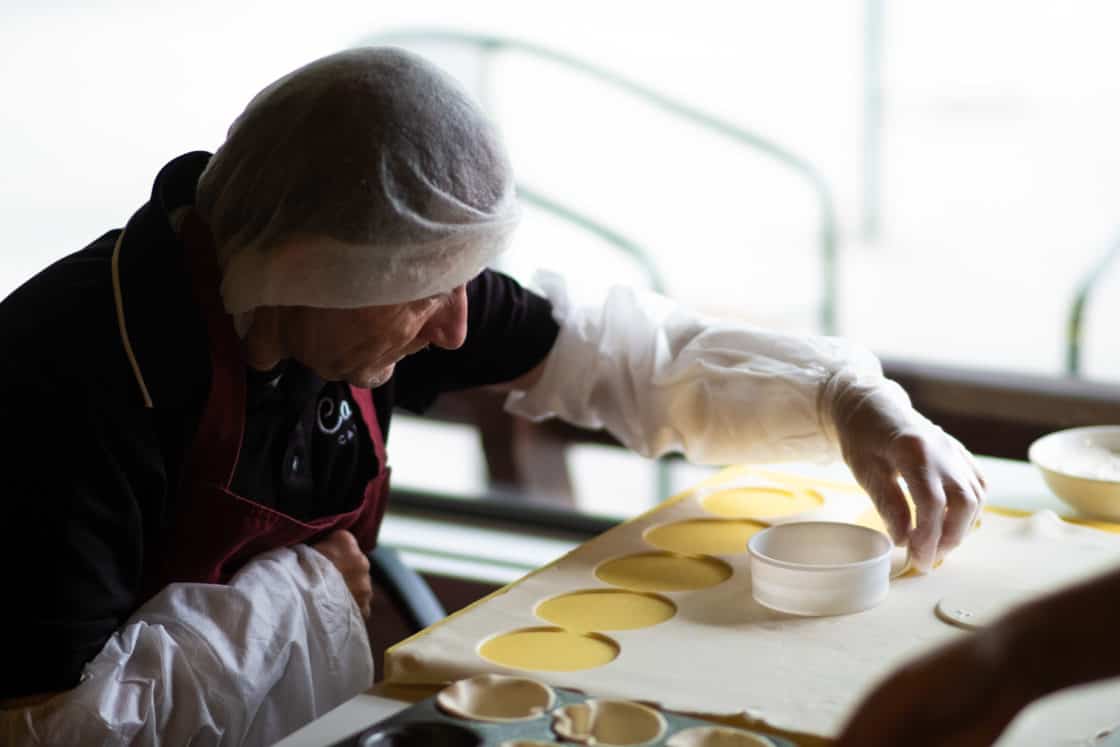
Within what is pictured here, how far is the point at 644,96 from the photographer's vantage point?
3541mm

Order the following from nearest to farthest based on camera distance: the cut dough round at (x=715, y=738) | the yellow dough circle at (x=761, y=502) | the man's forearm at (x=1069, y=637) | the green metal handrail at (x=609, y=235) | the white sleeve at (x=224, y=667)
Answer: the man's forearm at (x=1069, y=637) < the cut dough round at (x=715, y=738) < the white sleeve at (x=224, y=667) < the yellow dough circle at (x=761, y=502) < the green metal handrail at (x=609, y=235)

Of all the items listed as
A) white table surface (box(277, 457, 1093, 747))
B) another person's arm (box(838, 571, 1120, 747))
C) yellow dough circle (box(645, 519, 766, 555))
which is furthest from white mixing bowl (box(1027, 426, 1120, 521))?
another person's arm (box(838, 571, 1120, 747))

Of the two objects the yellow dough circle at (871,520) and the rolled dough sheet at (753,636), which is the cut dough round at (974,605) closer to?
the rolled dough sheet at (753,636)

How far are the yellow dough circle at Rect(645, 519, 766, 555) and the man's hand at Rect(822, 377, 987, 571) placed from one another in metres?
0.17

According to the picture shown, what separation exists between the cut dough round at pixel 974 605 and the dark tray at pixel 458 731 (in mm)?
338

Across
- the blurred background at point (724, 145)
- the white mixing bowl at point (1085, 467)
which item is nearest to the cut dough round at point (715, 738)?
the white mixing bowl at point (1085, 467)

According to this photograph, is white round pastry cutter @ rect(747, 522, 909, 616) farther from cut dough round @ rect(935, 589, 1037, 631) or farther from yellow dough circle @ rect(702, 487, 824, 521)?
yellow dough circle @ rect(702, 487, 824, 521)

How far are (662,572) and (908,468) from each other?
32cm

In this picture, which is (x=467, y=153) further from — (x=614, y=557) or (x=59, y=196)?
(x=59, y=196)

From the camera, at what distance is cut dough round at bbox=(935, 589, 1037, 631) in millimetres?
1460

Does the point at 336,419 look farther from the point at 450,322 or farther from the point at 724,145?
the point at 724,145

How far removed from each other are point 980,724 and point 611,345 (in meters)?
1.32

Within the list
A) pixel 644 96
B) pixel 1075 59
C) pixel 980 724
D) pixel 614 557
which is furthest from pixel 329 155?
pixel 1075 59

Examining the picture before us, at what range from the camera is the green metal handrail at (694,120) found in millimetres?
3373
